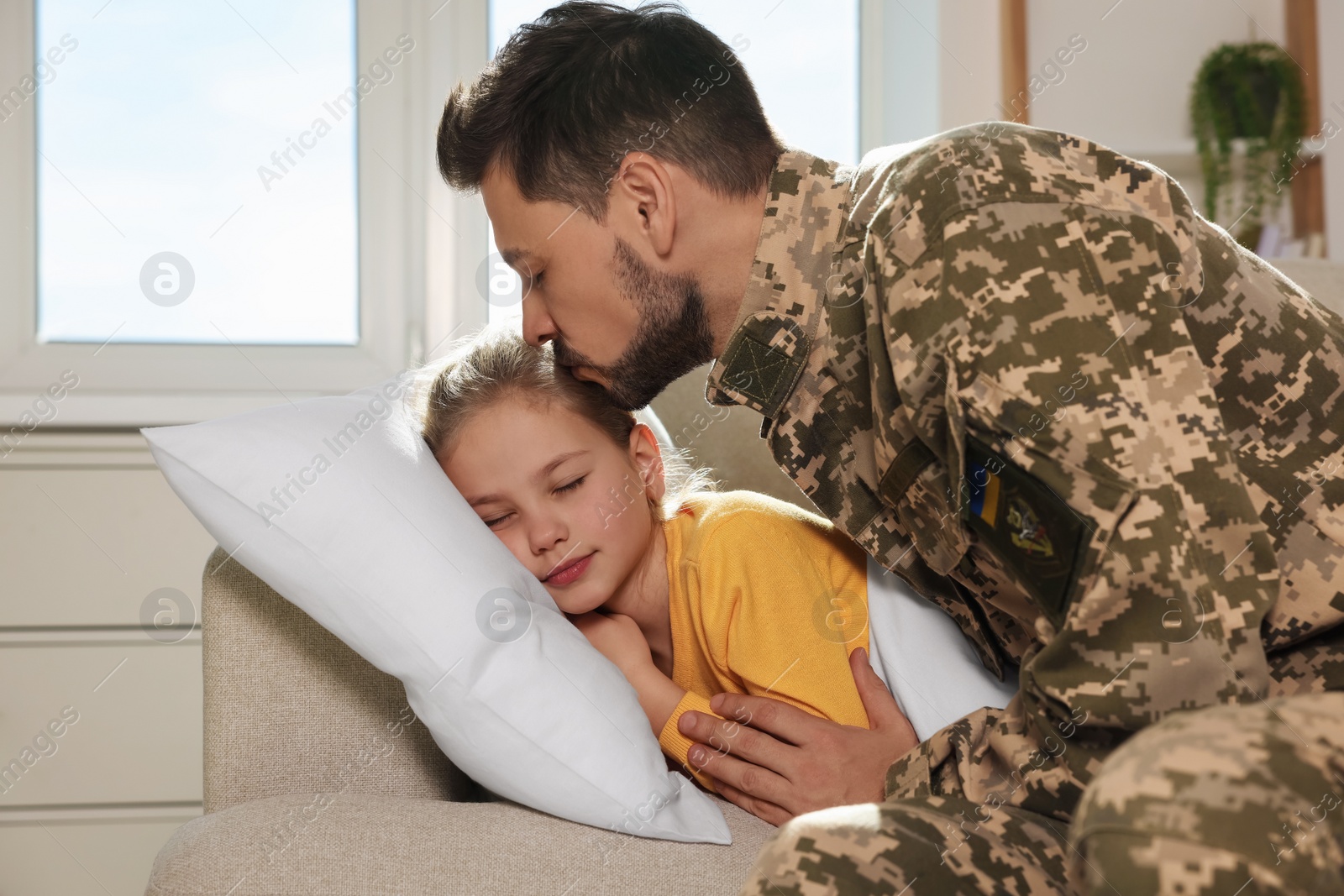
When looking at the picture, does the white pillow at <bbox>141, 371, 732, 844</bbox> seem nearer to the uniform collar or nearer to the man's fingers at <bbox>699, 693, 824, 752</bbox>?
the man's fingers at <bbox>699, 693, 824, 752</bbox>

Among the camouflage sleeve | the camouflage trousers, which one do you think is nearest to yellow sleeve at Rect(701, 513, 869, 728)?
→ the camouflage sleeve

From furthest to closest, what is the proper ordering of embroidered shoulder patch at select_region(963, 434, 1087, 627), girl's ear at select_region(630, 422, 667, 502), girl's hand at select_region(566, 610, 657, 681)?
1. girl's ear at select_region(630, 422, 667, 502)
2. girl's hand at select_region(566, 610, 657, 681)
3. embroidered shoulder patch at select_region(963, 434, 1087, 627)

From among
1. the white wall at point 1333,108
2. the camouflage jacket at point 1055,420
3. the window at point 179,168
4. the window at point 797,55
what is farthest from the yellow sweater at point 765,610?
the white wall at point 1333,108

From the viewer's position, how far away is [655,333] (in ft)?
3.48

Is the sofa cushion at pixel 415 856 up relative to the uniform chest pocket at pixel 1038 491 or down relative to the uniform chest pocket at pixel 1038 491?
down

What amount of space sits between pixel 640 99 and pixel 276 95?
1526mm

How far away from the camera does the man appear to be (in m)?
0.58

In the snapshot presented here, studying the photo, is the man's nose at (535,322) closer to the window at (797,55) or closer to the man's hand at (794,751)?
the man's hand at (794,751)

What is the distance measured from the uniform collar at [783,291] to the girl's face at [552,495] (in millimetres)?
217

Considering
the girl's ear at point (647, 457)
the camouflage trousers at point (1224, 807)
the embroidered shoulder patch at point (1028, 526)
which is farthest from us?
the girl's ear at point (647, 457)

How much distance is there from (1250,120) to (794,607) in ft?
5.75

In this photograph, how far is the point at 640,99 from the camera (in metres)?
→ 1.03

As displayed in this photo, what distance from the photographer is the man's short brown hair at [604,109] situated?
1025 millimetres

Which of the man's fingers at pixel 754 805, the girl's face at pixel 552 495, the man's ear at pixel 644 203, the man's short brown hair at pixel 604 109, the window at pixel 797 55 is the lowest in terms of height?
the man's fingers at pixel 754 805
